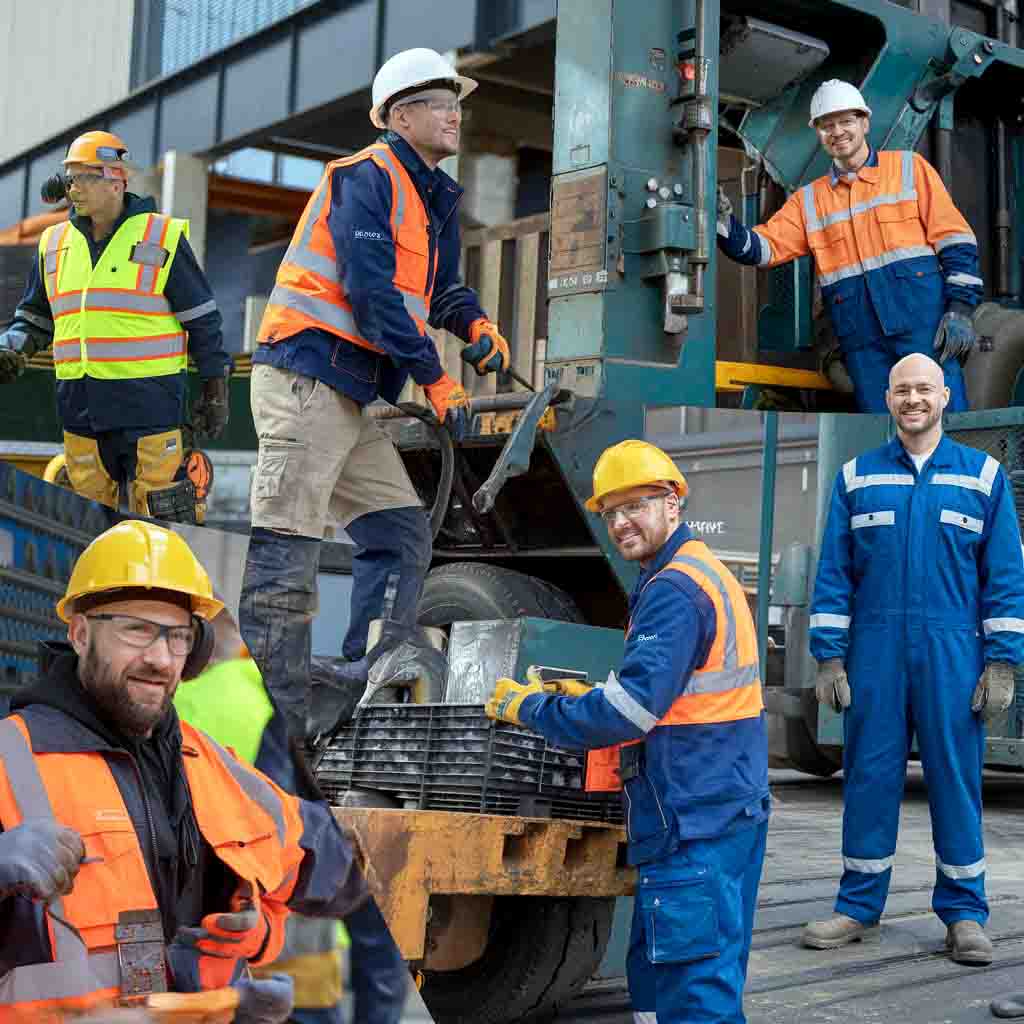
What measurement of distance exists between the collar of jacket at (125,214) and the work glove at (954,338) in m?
3.00

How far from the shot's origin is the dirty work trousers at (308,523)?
3617 mm

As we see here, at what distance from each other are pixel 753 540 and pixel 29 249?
7.71 m

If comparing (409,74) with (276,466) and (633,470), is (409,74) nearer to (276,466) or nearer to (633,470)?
(276,466)

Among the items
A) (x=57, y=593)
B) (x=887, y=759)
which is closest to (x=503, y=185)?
(x=887, y=759)

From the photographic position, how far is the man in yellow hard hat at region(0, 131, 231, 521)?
518cm

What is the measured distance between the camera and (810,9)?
20.6 ft

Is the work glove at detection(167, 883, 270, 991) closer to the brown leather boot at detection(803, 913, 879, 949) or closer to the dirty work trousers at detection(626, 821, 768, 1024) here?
the dirty work trousers at detection(626, 821, 768, 1024)

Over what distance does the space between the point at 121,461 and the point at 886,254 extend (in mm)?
3104

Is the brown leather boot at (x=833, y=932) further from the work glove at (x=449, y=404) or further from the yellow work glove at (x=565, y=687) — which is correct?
the work glove at (x=449, y=404)

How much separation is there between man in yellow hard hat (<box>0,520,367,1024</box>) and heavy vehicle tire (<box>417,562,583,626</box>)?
2514mm

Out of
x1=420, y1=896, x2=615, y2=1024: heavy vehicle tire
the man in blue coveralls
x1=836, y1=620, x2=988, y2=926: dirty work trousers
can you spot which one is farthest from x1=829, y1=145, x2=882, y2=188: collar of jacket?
x1=420, y1=896, x2=615, y2=1024: heavy vehicle tire

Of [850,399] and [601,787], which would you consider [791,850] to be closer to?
[850,399]

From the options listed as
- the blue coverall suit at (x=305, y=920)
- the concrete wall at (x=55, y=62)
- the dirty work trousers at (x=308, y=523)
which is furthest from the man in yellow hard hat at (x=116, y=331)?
the blue coverall suit at (x=305, y=920)

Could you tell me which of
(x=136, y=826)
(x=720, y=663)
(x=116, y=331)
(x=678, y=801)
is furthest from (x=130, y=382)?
(x=136, y=826)
